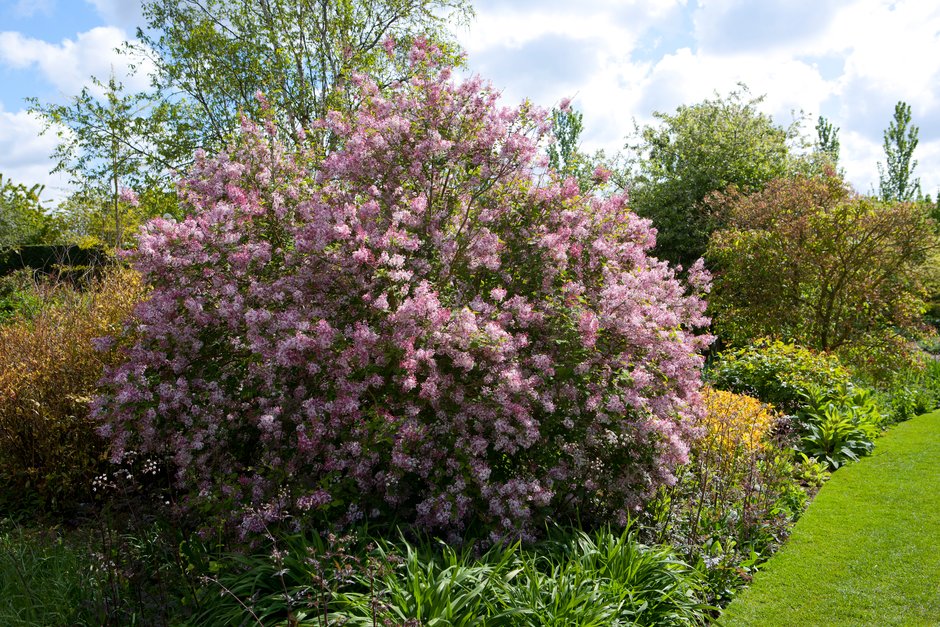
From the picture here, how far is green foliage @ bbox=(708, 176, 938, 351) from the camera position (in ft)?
33.3

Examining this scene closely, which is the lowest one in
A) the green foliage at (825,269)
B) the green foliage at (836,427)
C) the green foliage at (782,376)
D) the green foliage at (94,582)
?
the green foliage at (94,582)

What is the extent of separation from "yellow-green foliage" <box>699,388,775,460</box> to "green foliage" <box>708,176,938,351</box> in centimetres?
416

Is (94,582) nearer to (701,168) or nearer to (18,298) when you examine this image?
(18,298)

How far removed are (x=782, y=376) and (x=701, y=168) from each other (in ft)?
35.6

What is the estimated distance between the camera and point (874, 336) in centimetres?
1046

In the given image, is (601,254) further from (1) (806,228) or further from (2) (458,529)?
(1) (806,228)

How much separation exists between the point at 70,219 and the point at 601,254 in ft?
93.2

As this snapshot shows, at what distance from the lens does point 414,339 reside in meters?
4.21

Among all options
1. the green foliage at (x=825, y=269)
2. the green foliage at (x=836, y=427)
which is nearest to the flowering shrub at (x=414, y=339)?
the green foliage at (x=836, y=427)

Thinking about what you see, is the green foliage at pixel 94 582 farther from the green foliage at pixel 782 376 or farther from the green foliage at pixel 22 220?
the green foliage at pixel 22 220

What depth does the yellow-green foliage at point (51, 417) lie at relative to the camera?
6.17 meters

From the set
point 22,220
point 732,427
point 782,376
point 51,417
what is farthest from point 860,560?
point 22,220

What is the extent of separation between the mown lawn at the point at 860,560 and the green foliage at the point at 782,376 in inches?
56.5

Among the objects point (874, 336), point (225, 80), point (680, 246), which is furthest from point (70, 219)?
point (874, 336)
